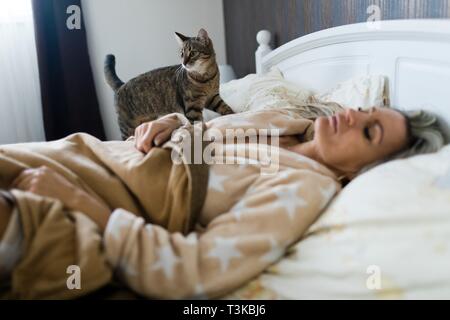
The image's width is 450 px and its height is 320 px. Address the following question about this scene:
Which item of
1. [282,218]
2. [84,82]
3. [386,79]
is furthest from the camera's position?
[84,82]

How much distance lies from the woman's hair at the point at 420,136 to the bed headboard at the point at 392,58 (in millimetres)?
56

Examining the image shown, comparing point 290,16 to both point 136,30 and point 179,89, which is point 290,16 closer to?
point 179,89

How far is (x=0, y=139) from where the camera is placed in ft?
8.44

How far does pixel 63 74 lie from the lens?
8.58ft

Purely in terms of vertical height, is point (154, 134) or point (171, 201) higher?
point (154, 134)

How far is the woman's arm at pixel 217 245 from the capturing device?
62 centimetres

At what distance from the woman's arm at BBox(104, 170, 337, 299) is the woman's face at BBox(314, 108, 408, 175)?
6.7 inches

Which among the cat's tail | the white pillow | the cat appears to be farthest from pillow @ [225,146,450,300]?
the cat's tail

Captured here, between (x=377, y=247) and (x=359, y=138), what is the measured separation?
0.31m

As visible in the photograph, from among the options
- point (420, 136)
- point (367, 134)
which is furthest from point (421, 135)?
point (367, 134)

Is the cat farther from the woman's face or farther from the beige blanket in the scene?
the woman's face

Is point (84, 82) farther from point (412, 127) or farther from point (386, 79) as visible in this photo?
point (412, 127)

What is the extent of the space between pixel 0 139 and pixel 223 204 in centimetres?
234
